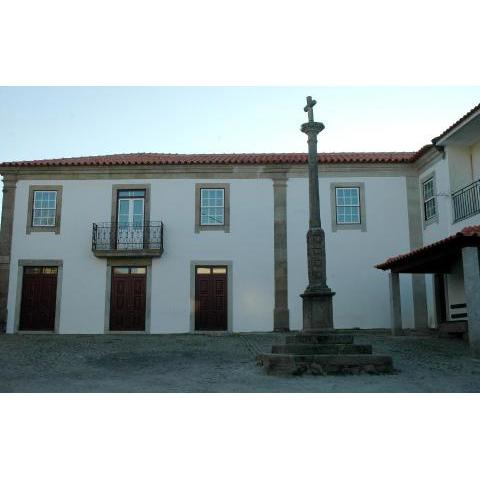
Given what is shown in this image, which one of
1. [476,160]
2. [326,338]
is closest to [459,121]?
[476,160]

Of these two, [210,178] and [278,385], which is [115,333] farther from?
[278,385]

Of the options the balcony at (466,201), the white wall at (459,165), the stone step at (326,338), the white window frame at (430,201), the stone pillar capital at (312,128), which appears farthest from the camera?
the white window frame at (430,201)

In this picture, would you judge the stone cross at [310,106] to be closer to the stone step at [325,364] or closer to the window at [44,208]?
the stone step at [325,364]

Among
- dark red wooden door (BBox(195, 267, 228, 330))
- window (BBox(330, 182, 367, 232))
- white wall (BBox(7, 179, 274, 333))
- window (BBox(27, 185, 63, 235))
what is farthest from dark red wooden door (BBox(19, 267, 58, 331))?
window (BBox(330, 182, 367, 232))

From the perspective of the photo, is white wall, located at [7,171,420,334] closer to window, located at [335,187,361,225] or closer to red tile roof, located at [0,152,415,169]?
window, located at [335,187,361,225]

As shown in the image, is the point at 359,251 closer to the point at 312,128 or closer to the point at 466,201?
the point at 466,201

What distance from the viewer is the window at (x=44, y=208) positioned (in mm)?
15914

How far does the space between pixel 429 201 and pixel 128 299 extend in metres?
8.61

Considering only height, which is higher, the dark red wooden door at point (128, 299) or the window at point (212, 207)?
the window at point (212, 207)

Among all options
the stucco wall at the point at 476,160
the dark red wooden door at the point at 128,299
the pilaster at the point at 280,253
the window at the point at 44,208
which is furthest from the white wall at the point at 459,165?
the window at the point at 44,208

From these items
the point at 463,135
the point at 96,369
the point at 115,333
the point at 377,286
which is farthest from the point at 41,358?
the point at 463,135

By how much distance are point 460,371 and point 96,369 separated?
208 inches

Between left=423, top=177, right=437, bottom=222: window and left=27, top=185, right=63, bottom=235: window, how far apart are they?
1018 cm

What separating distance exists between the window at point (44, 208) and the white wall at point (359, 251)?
21.4ft
